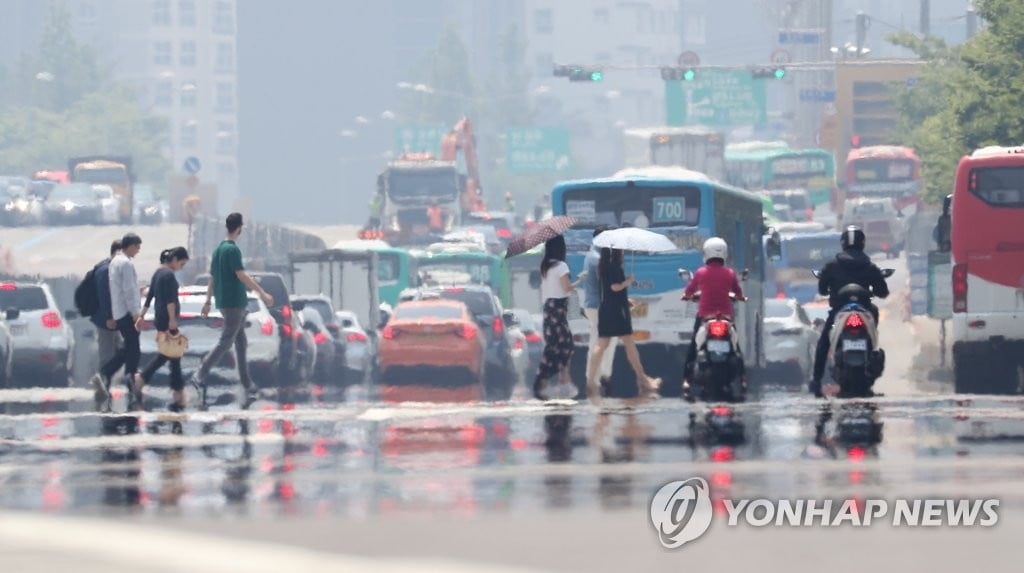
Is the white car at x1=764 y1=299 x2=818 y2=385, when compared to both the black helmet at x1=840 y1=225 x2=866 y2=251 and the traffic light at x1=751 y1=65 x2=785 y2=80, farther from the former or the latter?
the traffic light at x1=751 y1=65 x2=785 y2=80

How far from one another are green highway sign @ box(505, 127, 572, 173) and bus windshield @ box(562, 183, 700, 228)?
104 metres

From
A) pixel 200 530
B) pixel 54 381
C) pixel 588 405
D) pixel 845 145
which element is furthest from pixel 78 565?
pixel 845 145

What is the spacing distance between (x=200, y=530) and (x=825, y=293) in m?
10.4

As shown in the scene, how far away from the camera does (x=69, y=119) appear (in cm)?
13750

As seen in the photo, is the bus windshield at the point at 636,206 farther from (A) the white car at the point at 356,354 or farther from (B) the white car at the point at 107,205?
(B) the white car at the point at 107,205

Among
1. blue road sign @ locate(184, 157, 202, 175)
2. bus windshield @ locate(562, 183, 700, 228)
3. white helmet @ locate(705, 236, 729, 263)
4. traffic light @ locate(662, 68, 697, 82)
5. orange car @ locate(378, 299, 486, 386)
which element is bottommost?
orange car @ locate(378, 299, 486, 386)

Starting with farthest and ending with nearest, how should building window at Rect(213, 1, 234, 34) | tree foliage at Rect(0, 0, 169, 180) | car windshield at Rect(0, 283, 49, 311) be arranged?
building window at Rect(213, 1, 234, 34) → tree foliage at Rect(0, 0, 169, 180) → car windshield at Rect(0, 283, 49, 311)

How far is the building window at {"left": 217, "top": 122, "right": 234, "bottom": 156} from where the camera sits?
18888 centimetres

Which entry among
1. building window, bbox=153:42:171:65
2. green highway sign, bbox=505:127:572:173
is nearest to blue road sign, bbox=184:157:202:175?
green highway sign, bbox=505:127:572:173

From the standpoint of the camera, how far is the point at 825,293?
2147 centimetres

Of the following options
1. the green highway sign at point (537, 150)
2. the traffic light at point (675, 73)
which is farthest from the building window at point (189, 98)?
the traffic light at point (675, 73)

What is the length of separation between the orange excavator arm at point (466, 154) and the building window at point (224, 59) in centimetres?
10962

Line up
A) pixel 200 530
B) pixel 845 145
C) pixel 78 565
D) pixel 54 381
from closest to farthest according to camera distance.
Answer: pixel 78 565 < pixel 200 530 < pixel 54 381 < pixel 845 145

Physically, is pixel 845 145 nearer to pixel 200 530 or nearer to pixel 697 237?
pixel 697 237
